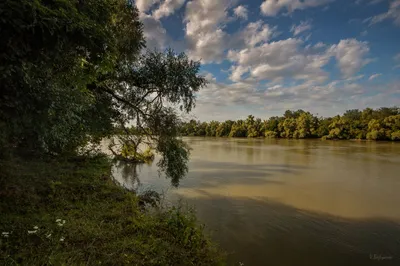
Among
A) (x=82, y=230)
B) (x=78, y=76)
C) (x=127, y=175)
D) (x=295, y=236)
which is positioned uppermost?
(x=78, y=76)

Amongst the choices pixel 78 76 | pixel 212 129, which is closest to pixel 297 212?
pixel 78 76

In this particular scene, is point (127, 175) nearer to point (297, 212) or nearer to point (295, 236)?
point (297, 212)

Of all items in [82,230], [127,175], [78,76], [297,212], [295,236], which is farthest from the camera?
[127,175]

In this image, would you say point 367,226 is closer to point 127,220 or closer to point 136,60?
point 127,220

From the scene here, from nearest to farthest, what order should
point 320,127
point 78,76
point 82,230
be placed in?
point 82,230 → point 78,76 → point 320,127

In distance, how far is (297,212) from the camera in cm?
927

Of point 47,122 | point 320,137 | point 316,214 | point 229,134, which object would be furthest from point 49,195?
point 229,134

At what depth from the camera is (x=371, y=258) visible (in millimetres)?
6102

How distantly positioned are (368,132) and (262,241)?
58.4 meters

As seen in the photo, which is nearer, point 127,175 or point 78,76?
point 78,76

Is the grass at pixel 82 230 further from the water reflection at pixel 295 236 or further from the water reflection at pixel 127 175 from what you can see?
the water reflection at pixel 127 175

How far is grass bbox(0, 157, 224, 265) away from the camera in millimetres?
3696

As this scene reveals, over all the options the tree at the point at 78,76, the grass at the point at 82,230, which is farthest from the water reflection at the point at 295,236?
the tree at the point at 78,76

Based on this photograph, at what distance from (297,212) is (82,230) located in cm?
778
